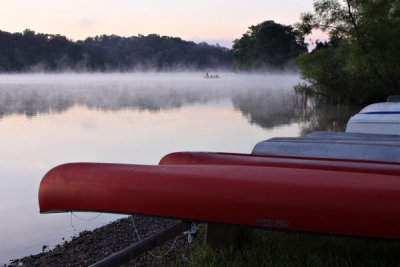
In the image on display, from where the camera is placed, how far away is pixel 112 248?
4395mm

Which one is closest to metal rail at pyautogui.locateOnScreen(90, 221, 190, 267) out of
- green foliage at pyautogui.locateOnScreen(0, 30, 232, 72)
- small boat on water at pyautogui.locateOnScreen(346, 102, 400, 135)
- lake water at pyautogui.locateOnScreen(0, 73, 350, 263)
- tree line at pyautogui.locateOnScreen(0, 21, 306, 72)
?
lake water at pyautogui.locateOnScreen(0, 73, 350, 263)

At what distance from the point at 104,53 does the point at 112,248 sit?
90.6 metres

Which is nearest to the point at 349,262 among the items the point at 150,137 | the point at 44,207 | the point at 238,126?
the point at 44,207

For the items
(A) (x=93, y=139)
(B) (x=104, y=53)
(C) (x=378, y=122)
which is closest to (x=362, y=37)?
(A) (x=93, y=139)

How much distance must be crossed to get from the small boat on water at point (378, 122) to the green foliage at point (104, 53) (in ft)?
236

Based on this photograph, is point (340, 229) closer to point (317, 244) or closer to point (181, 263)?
point (317, 244)

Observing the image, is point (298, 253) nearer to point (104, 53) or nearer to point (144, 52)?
point (104, 53)

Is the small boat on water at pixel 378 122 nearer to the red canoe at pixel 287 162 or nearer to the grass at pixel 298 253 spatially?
the grass at pixel 298 253

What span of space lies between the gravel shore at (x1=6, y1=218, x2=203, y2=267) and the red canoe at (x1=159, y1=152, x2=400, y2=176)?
2.36 feet

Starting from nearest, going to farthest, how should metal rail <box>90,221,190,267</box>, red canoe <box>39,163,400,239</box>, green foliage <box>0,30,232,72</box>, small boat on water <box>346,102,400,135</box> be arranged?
red canoe <box>39,163,400,239</box> < metal rail <box>90,221,190,267</box> < small boat on water <box>346,102,400,135</box> < green foliage <box>0,30,232,72</box>

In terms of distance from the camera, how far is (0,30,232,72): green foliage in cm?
7425

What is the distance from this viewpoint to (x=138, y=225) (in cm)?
512

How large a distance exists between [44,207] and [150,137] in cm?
981

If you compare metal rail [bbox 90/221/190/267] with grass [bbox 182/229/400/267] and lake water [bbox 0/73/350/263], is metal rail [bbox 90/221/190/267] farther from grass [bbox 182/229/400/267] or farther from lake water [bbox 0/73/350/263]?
lake water [bbox 0/73/350/263]
